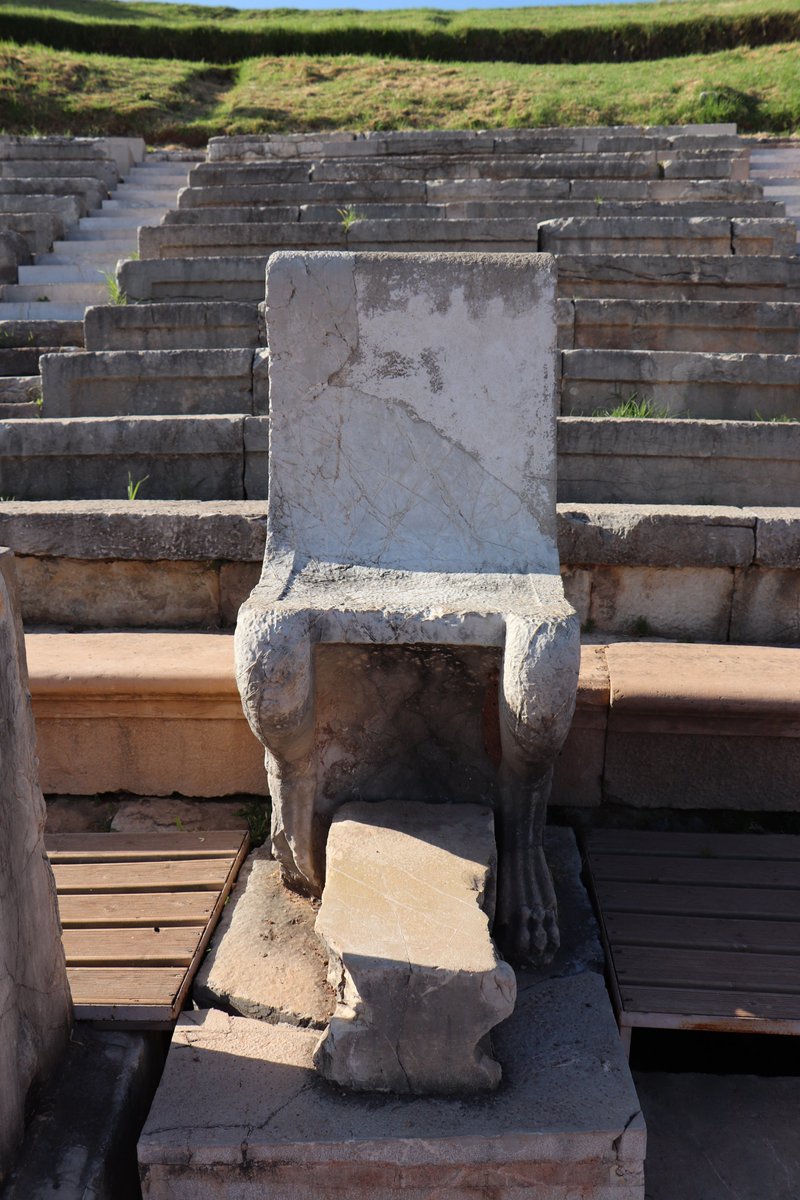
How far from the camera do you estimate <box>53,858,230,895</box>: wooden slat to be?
2.56 meters

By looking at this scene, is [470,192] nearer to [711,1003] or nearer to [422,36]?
[711,1003]

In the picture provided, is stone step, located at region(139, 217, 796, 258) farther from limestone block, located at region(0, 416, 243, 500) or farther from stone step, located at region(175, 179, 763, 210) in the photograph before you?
limestone block, located at region(0, 416, 243, 500)

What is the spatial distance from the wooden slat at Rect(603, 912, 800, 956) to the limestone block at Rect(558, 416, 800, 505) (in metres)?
2.06

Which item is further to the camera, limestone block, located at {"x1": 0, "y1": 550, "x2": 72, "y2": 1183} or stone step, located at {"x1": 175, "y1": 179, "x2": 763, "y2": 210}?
stone step, located at {"x1": 175, "y1": 179, "x2": 763, "y2": 210}

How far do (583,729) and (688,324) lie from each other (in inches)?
115

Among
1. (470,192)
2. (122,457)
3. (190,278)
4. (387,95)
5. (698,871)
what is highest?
(387,95)

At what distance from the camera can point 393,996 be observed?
68.9 inches

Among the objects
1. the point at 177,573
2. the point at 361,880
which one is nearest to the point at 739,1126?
the point at 361,880

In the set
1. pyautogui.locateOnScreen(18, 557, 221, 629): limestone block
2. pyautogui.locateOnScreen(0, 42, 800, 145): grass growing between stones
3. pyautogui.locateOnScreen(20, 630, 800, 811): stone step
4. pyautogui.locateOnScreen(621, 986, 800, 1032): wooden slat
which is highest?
pyautogui.locateOnScreen(0, 42, 800, 145): grass growing between stones

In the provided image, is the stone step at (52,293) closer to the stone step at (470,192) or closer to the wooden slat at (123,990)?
the stone step at (470,192)

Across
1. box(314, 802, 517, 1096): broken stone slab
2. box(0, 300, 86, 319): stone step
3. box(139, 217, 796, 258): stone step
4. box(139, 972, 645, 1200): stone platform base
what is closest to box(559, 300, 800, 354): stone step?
box(139, 217, 796, 258): stone step

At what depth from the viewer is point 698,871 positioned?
2.63m

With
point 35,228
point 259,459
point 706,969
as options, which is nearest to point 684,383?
point 259,459

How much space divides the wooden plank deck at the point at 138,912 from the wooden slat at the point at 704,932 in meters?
1.03
